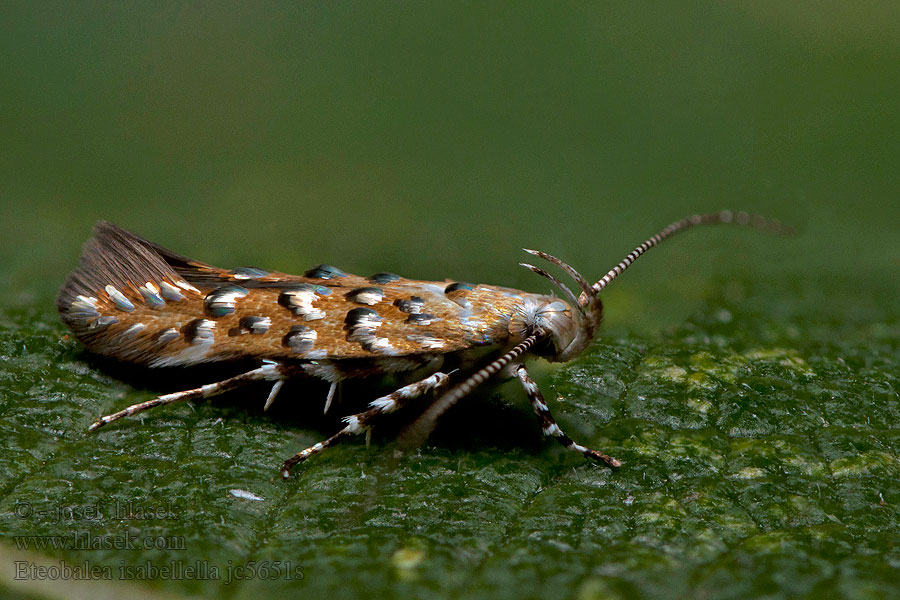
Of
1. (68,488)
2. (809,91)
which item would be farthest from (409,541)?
(809,91)

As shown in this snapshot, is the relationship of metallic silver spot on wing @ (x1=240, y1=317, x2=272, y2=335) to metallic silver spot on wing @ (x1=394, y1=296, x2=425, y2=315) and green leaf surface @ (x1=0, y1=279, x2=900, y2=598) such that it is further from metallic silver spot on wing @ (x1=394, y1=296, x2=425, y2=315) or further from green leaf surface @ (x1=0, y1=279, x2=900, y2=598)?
metallic silver spot on wing @ (x1=394, y1=296, x2=425, y2=315)

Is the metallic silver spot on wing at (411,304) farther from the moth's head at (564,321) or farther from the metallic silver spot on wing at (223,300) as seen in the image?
the metallic silver spot on wing at (223,300)

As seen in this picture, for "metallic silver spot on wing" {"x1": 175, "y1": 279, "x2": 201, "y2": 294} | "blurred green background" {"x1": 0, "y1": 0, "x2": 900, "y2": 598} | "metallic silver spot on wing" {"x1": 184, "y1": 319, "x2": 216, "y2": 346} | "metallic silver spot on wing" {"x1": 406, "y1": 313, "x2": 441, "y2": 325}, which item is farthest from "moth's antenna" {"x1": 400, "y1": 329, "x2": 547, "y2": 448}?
"metallic silver spot on wing" {"x1": 175, "y1": 279, "x2": 201, "y2": 294}

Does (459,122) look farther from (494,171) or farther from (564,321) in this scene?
(564,321)

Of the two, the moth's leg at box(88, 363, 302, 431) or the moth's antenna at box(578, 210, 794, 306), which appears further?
the moth's antenna at box(578, 210, 794, 306)

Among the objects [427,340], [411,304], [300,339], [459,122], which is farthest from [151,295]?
[459,122]

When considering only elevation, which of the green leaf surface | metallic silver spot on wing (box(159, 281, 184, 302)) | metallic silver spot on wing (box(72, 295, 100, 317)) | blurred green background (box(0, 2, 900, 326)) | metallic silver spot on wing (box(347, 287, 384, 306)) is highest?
blurred green background (box(0, 2, 900, 326))
